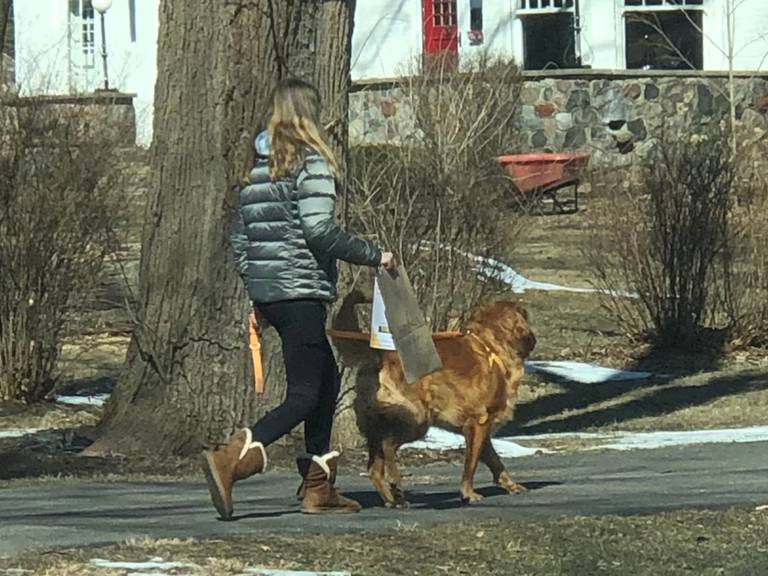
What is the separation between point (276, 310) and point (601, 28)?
24954mm

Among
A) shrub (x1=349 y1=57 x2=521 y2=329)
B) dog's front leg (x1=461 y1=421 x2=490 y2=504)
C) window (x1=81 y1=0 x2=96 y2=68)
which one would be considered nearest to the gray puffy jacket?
dog's front leg (x1=461 y1=421 x2=490 y2=504)

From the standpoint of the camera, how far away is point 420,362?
733 cm

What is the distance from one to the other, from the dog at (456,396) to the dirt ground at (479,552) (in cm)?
80

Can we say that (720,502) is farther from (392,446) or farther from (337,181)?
(337,181)

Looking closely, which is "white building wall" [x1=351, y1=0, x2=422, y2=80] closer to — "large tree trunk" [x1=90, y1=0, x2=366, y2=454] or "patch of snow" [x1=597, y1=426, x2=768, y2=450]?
"patch of snow" [x1=597, y1=426, x2=768, y2=450]

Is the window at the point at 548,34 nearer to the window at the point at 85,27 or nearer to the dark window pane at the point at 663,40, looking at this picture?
the dark window pane at the point at 663,40

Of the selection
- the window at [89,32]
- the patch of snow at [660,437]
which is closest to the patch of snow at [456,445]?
the patch of snow at [660,437]

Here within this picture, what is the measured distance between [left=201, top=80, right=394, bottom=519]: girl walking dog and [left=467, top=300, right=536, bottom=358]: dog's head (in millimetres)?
821

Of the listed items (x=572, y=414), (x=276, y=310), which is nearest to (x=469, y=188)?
(x=572, y=414)

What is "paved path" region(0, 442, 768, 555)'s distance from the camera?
700 cm

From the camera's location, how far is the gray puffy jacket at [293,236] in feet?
22.9

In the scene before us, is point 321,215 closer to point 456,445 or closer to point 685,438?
point 456,445

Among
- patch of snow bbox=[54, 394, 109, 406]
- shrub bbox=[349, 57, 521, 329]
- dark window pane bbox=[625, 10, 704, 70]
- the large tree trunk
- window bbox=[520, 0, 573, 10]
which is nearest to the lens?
the large tree trunk

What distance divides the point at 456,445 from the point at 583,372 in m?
4.32
